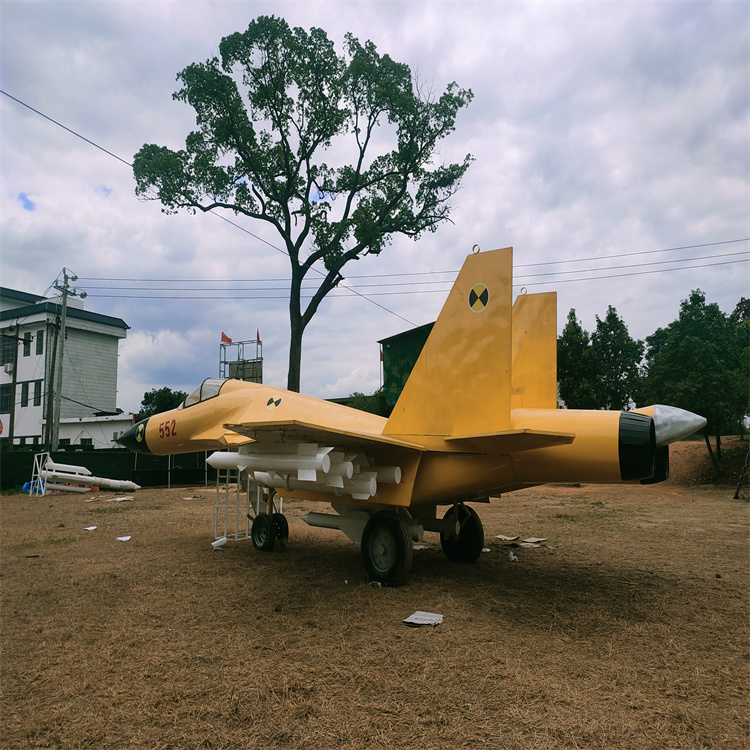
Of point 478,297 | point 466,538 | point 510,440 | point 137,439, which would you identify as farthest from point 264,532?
point 478,297

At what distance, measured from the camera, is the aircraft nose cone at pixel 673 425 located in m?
5.46

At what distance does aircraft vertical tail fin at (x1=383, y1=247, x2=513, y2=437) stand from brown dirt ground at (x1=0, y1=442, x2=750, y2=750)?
7.06 feet

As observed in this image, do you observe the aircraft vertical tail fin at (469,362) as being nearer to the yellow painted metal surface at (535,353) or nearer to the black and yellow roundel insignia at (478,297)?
the black and yellow roundel insignia at (478,297)

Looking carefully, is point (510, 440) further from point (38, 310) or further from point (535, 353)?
point (38, 310)

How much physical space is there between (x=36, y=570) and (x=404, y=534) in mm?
5746

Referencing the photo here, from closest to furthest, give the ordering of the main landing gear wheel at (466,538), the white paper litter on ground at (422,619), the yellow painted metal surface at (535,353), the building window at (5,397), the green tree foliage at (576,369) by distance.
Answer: the white paper litter on ground at (422,619) → the yellow painted metal surface at (535,353) → the main landing gear wheel at (466,538) → the green tree foliage at (576,369) → the building window at (5,397)

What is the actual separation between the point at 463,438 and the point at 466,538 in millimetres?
2923

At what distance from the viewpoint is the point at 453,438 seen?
20.4 ft

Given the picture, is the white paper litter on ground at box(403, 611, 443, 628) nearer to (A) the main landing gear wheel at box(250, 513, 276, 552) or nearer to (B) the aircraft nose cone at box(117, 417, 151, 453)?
(A) the main landing gear wheel at box(250, 513, 276, 552)

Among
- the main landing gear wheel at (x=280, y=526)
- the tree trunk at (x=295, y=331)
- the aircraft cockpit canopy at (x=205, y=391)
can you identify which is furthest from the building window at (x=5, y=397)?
the main landing gear wheel at (x=280, y=526)

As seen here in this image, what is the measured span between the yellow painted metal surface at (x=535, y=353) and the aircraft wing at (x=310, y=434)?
2180 mm

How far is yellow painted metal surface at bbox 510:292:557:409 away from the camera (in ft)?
25.0

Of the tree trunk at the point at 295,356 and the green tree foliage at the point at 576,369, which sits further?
the green tree foliage at the point at 576,369

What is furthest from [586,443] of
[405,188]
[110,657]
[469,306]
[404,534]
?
[405,188]
